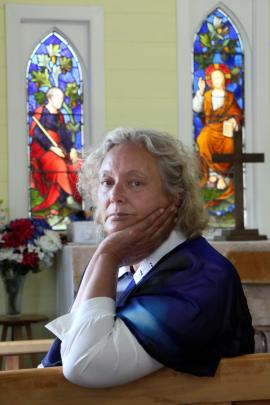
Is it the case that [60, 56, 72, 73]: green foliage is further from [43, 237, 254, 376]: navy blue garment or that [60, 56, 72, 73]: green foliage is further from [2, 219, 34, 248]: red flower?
[43, 237, 254, 376]: navy blue garment

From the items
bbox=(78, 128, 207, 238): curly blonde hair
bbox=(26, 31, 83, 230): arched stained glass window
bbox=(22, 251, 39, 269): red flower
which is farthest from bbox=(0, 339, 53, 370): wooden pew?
bbox=(26, 31, 83, 230): arched stained glass window

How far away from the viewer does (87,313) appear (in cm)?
140

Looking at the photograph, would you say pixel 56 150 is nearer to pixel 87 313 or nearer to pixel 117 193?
pixel 117 193

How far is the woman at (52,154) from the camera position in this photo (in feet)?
17.9

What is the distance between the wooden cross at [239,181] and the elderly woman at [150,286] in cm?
317

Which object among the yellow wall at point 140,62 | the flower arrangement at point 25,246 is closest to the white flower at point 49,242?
the flower arrangement at point 25,246

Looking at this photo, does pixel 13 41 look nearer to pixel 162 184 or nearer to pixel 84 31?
pixel 84 31

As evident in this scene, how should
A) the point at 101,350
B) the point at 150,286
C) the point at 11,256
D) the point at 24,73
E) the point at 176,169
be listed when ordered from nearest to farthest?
1. the point at 101,350
2. the point at 150,286
3. the point at 176,169
4. the point at 11,256
5. the point at 24,73

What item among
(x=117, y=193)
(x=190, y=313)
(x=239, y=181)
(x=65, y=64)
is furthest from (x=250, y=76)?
(x=190, y=313)

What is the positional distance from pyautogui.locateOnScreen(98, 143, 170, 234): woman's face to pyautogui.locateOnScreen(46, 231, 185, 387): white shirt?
0.99ft

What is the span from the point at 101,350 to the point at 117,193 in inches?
18.6

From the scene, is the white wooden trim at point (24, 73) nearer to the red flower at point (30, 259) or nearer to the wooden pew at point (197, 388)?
the red flower at point (30, 259)

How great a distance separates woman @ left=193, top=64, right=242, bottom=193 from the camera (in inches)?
225

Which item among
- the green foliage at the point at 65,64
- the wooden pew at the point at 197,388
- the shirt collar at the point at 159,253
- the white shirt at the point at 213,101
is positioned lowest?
the wooden pew at the point at 197,388
